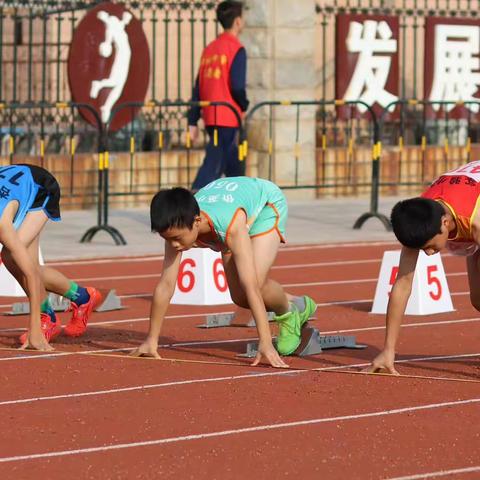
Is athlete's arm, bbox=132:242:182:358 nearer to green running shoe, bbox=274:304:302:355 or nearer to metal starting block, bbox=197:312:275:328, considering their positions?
green running shoe, bbox=274:304:302:355

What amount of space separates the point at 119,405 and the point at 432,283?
4318mm

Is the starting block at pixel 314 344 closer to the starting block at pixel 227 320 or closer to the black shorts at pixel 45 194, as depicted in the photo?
the starting block at pixel 227 320

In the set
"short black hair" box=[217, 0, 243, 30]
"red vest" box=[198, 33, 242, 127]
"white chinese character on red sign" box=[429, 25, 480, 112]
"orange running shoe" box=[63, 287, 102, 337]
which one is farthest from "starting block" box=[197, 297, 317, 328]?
"white chinese character on red sign" box=[429, 25, 480, 112]

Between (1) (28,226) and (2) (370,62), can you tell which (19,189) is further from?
(2) (370,62)

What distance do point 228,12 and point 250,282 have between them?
7.76 metres

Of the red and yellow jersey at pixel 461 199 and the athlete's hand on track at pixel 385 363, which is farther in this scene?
the athlete's hand on track at pixel 385 363

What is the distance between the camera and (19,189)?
32.5ft

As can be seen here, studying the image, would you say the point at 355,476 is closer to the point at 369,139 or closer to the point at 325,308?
the point at 325,308

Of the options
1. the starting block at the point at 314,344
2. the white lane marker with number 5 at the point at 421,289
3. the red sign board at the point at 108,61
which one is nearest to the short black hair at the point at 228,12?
the red sign board at the point at 108,61

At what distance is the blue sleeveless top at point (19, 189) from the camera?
388 inches

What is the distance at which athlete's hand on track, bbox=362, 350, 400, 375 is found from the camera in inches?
353

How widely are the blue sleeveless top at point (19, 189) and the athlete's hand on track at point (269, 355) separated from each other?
171 centimetres

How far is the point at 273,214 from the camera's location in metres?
9.91

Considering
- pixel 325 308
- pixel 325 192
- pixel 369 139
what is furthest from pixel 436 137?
pixel 325 308
